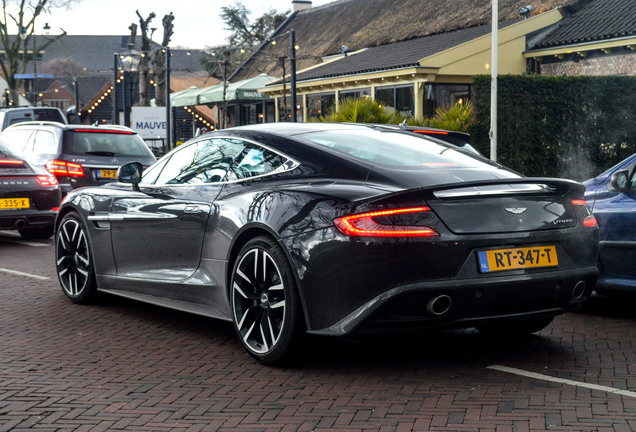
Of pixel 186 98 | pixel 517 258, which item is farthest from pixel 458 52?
pixel 517 258

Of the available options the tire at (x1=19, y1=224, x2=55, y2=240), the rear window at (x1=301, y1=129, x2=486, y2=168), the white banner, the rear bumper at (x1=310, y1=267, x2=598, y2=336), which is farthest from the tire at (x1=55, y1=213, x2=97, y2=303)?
the white banner

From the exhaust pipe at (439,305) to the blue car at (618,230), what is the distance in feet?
7.75

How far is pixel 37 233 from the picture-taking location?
13.0m

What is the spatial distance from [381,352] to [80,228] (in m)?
3.00

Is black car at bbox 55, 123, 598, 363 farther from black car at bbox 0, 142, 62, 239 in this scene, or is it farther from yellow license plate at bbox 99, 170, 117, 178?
yellow license plate at bbox 99, 170, 117, 178

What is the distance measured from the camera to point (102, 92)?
76.4 m

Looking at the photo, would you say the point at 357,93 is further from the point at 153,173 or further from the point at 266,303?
the point at 266,303

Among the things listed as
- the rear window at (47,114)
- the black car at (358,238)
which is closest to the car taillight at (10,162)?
the black car at (358,238)

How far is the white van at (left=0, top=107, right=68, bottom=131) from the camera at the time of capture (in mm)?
28078

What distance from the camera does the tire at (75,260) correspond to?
7.20m

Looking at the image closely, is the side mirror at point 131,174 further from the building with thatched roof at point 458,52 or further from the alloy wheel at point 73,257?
the building with thatched roof at point 458,52

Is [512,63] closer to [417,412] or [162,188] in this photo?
[162,188]

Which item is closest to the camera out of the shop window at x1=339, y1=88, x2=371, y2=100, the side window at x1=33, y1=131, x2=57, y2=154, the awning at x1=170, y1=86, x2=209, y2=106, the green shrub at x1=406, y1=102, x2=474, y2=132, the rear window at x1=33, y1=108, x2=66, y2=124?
the side window at x1=33, y1=131, x2=57, y2=154

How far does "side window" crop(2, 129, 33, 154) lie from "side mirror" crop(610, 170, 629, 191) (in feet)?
35.5
